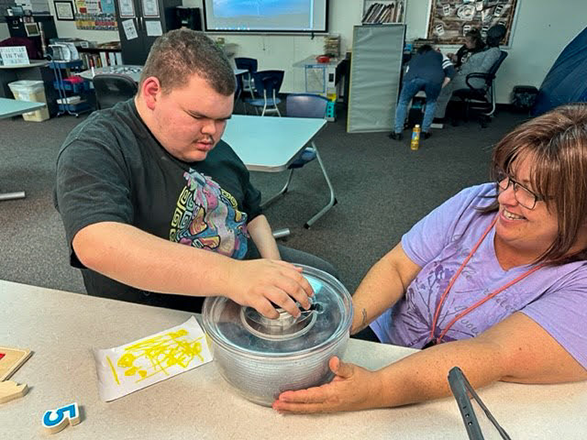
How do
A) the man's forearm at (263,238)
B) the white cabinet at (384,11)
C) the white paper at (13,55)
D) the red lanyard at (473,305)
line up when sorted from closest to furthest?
the red lanyard at (473,305) < the man's forearm at (263,238) < the white paper at (13,55) < the white cabinet at (384,11)

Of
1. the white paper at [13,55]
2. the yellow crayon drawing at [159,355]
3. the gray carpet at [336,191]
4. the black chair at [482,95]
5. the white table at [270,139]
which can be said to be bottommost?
the gray carpet at [336,191]

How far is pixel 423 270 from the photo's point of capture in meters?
1.04

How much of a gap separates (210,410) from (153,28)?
6.06 metres

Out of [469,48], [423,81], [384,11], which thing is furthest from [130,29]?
[469,48]

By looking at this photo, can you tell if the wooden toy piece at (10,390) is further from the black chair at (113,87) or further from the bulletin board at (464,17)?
the bulletin board at (464,17)

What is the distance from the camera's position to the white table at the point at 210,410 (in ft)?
2.10

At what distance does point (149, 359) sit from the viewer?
774mm

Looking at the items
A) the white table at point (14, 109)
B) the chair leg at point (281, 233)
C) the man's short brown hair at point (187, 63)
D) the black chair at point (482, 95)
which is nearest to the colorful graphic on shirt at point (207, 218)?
the man's short brown hair at point (187, 63)

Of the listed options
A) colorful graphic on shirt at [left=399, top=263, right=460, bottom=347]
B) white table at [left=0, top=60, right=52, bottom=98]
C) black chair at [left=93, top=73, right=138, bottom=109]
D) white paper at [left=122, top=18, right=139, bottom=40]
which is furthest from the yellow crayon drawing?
white paper at [left=122, top=18, right=139, bottom=40]

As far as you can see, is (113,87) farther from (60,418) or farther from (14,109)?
(60,418)

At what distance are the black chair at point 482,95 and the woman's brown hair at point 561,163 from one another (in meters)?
4.87

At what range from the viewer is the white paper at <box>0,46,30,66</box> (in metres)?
4.76

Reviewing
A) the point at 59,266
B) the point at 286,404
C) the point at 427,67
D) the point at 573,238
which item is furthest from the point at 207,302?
the point at 427,67

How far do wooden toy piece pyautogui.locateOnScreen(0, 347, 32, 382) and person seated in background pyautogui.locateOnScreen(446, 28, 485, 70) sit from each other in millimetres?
5841
